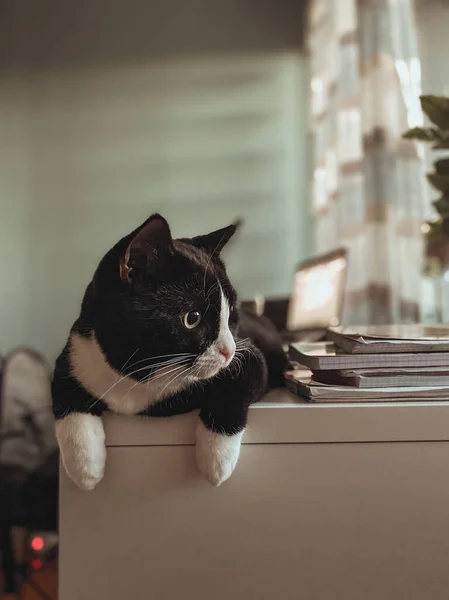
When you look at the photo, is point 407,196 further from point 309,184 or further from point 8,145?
point 8,145

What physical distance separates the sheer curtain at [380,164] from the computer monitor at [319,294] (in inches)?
5.1

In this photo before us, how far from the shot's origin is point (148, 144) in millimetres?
2303

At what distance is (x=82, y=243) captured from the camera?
7.56ft

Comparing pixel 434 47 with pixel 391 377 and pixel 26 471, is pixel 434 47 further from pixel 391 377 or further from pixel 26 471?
pixel 26 471

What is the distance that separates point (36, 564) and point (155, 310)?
117 cm

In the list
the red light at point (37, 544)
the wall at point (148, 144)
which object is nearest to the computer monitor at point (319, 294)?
the wall at point (148, 144)

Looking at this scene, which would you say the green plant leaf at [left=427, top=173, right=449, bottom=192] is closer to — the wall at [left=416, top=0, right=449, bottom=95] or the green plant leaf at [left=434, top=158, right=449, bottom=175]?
the green plant leaf at [left=434, top=158, right=449, bottom=175]

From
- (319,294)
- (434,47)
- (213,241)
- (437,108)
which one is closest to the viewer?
(213,241)

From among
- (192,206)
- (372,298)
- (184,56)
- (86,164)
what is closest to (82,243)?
(86,164)

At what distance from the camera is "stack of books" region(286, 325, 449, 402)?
2.16ft

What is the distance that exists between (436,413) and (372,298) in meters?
0.79

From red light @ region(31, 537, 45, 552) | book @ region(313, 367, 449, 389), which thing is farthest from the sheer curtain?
red light @ region(31, 537, 45, 552)

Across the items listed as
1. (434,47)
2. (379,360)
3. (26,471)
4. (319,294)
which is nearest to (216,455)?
(379,360)

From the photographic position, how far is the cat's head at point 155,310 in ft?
1.96
